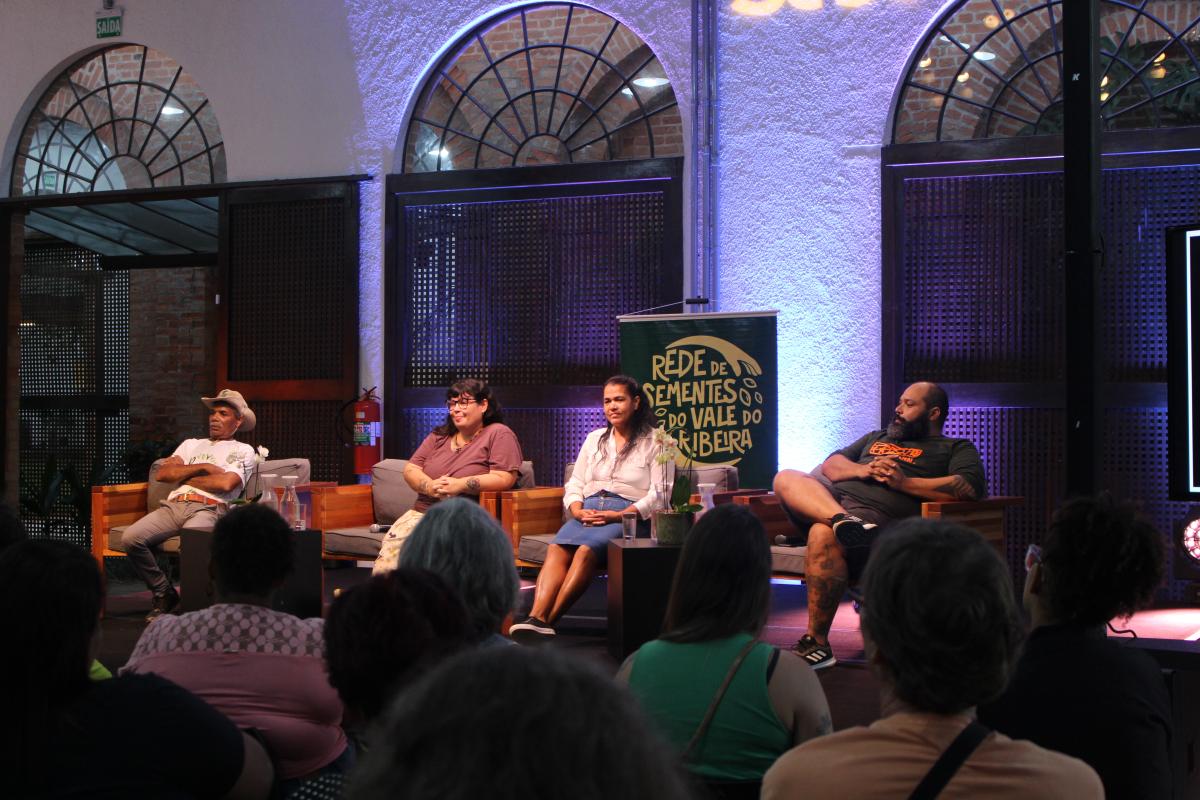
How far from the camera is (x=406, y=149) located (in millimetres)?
8500

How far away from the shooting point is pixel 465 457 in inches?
273

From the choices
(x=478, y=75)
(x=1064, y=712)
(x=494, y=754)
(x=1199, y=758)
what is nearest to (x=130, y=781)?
(x=494, y=754)

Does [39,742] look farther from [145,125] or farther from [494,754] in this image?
[145,125]

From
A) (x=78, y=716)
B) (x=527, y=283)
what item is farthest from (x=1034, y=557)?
(x=527, y=283)

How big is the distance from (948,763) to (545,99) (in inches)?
277

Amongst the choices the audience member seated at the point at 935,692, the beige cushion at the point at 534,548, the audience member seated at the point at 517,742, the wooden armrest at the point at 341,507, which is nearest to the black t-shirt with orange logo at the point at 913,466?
the beige cushion at the point at 534,548

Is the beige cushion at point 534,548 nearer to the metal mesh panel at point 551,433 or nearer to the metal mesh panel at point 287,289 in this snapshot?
the metal mesh panel at point 551,433

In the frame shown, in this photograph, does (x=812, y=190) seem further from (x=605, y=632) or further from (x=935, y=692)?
(x=935, y=692)

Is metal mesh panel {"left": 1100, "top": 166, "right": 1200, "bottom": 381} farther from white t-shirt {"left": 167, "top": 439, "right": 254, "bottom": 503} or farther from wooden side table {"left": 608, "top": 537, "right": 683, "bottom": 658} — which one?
white t-shirt {"left": 167, "top": 439, "right": 254, "bottom": 503}

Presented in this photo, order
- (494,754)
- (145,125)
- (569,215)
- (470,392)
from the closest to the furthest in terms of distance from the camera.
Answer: (494,754)
(470,392)
(569,215)
(145,125)

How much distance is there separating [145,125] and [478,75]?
252 cm

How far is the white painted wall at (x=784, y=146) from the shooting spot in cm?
744

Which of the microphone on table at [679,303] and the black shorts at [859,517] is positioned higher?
the microphone on table at [679,303]

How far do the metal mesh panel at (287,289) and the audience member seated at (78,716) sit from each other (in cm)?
662
